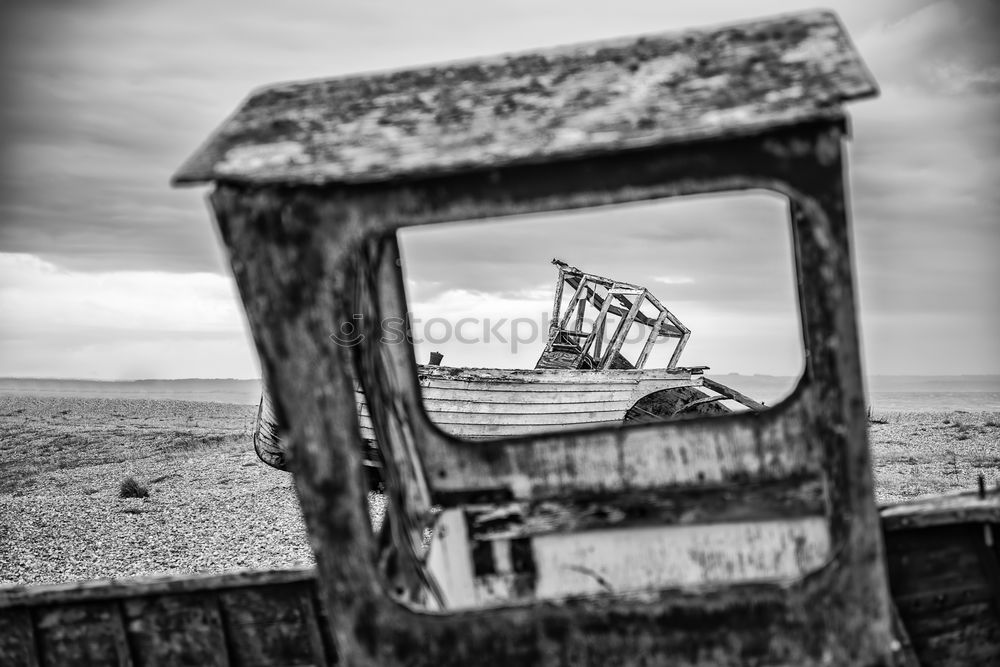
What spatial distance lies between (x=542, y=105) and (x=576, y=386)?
9691 mm

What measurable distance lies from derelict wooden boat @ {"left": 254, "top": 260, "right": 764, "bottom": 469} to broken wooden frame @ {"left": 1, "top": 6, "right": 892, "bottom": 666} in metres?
8.46

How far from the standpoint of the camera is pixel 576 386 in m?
11.8

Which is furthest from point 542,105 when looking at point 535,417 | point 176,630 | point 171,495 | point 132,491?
point 132,491

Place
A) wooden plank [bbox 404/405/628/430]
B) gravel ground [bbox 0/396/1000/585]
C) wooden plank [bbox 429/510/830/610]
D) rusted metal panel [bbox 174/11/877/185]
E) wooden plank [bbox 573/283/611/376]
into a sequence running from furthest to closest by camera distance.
Result: wooden plank [bbox 573/283/611/376]
wooden plank [bbox 404/405/628/430]
gravel ground [bbox 0/396/1000/585]
wooden plank [bbox 429/510/830/610]
rusted metal panel [bbox 174/11/877/185]

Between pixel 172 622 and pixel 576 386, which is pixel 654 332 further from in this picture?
pixel 172 622

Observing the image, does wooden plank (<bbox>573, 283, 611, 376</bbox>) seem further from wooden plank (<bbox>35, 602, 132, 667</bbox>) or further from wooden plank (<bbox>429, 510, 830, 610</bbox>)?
wooden plank (<bbox>35, 602, 132, 667</bbox>)

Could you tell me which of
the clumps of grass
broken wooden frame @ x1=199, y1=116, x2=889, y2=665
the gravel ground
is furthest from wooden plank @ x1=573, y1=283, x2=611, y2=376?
broken wooden frame @ x1=199, y1=116, x2=889, y2=665

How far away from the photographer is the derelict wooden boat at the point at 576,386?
1116 cm

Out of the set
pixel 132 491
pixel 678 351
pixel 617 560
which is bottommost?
pixel 132 491

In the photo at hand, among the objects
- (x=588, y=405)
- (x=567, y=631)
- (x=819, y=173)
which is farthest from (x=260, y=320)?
(x=588, y=405)

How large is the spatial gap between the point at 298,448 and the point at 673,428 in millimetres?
1515

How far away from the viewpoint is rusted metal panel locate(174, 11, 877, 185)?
2.02m

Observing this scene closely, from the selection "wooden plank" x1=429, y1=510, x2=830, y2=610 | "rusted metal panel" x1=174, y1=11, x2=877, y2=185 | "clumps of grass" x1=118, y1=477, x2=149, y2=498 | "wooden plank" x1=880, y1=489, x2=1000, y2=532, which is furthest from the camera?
"clumps of grass" x1=118, y1=477, x2=149, y2=498

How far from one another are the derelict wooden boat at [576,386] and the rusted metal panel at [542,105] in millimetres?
8518
